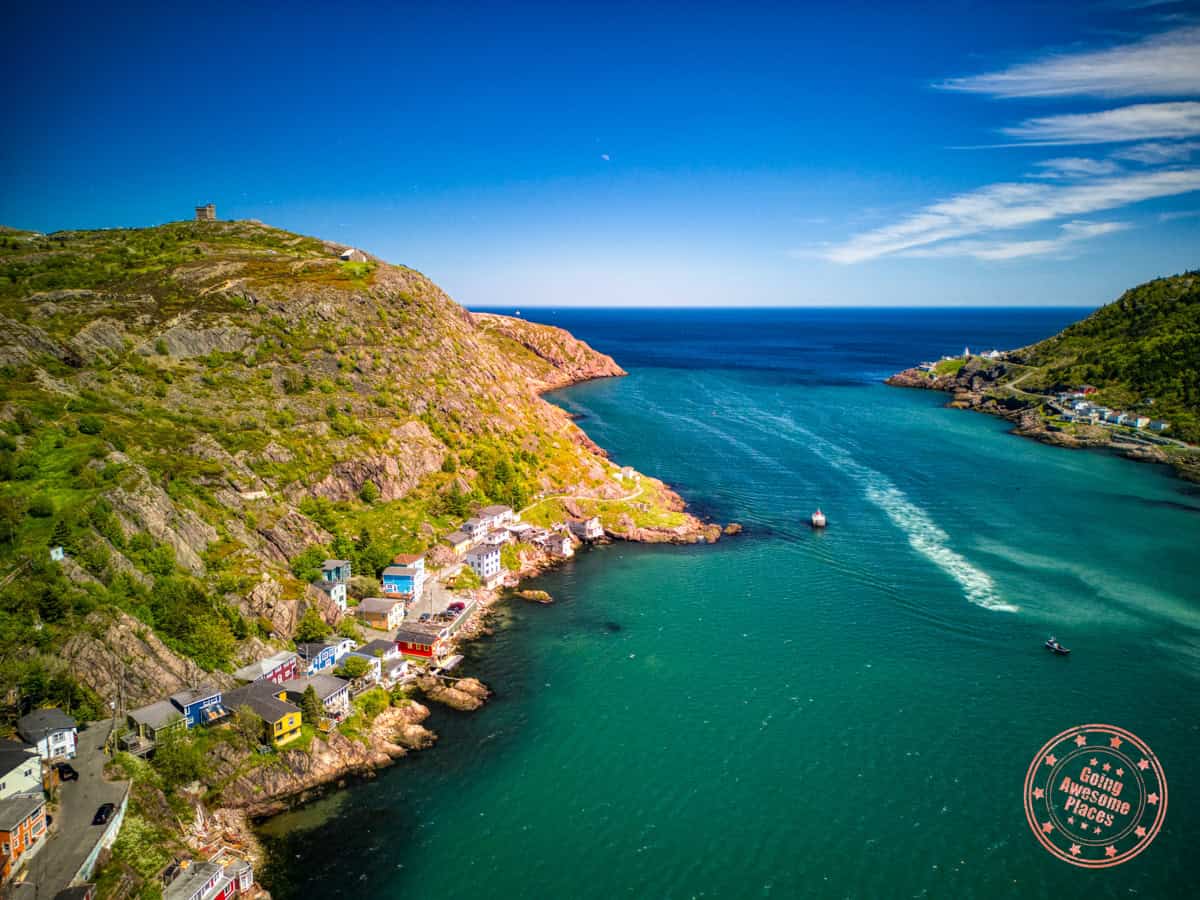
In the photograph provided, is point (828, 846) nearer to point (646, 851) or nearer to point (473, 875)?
point (646, 851)

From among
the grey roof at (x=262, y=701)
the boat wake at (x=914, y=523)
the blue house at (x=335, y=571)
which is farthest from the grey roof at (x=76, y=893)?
the boat wake at (x=914, y=523)

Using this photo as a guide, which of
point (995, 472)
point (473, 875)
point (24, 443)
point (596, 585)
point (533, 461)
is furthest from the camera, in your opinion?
point (995, 472)

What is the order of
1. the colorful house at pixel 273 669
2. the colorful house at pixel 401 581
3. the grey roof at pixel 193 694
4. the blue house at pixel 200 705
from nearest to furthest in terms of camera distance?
the blue house at pixel 200 705
the grey roof at pixel 193 694
the colorful house at pixel 273 669
the colorful house at pixel 401 581

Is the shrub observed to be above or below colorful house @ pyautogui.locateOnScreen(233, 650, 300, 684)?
above

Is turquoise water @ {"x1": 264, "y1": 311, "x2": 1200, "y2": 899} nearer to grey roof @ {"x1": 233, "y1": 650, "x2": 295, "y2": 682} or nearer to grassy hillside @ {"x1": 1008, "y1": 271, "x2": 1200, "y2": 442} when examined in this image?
grey roof @ {"x1": 233, "y1": 650, "x2": 295, "y2": 682}

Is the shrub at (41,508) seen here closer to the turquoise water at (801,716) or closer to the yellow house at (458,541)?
the turquoise water at (801,716)

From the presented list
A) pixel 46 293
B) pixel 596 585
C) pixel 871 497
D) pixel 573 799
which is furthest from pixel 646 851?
pixel 46 293
